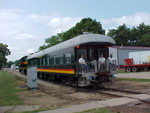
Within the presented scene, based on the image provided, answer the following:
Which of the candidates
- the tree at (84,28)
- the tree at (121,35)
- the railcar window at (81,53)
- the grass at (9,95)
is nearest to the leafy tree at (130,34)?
the tree at (121,35)

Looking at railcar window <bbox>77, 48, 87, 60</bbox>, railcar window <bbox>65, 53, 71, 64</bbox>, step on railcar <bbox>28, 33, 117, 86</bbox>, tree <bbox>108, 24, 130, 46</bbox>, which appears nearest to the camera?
step on railcar <bbox>28, 33, 117, 86</bbox>

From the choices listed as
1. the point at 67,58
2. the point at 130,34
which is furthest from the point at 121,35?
the point at 67,58

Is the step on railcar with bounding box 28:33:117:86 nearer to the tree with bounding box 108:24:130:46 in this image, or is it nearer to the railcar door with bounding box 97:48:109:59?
the railcar door with bounding box 97:48:109:59

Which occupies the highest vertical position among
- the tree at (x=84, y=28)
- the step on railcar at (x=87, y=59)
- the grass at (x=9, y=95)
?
the tree at (x=84, y=28)

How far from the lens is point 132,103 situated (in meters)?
7.92

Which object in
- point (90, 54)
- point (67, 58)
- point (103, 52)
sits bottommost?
point (67, 58)

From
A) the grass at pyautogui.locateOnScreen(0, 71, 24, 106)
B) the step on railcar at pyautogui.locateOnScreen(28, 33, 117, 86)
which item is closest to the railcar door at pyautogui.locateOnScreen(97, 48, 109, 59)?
the step on railcar at pyautogui.locateOnScreen(28, 33, 117, 86)

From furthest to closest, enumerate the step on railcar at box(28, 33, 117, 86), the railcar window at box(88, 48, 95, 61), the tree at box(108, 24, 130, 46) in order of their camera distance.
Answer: the tree at box(108, 24, 130, 46) → the railcar window at box(88, 48, 95, 61) → the step on railcar at box(28, 33, 117, 86)

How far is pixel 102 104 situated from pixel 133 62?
26.8 meters

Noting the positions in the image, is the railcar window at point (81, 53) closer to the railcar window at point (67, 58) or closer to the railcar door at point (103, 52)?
the railcar window at point (67, 58)

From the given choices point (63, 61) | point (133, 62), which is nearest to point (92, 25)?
point (133, 62)

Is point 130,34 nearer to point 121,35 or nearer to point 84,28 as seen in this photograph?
point 121,35

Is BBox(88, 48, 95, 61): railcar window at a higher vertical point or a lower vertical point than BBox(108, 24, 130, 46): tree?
lower

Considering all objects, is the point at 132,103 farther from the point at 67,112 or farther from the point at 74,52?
the point at 74,52
